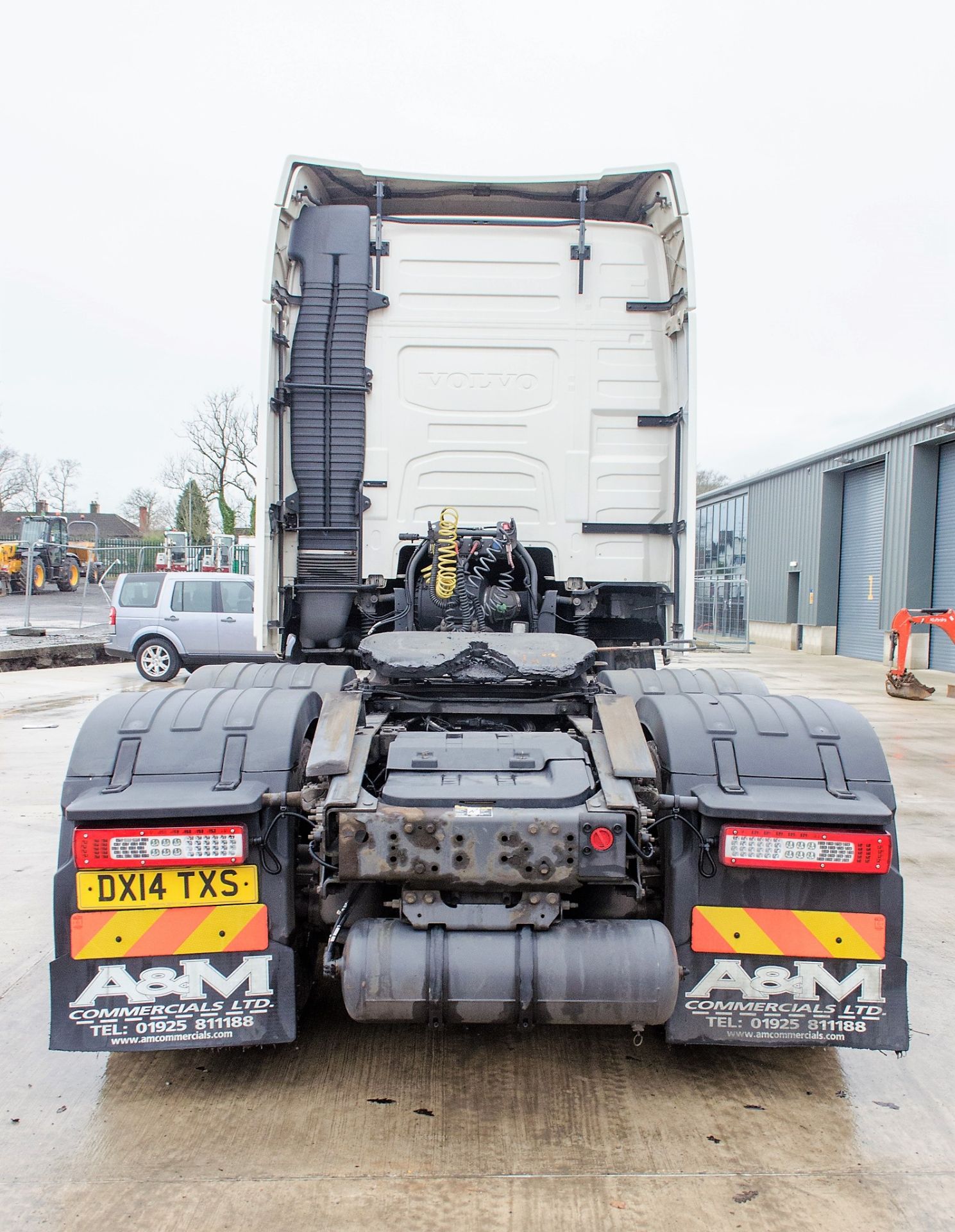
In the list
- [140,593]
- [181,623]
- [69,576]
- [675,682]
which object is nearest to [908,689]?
[675,682]

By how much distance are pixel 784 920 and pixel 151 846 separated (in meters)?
1.91

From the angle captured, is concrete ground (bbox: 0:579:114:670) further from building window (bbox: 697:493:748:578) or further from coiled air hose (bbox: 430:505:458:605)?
building window (bbox: 697:493:748:578)

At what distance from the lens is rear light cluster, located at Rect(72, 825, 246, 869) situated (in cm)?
250

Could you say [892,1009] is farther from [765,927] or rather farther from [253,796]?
[253,796]

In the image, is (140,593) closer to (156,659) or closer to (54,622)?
(156,659)

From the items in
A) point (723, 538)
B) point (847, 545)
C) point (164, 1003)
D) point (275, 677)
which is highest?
point (723, 538)

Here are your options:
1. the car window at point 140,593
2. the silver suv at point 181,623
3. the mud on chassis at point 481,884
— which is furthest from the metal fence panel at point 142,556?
the mud on chassis at point 481,884

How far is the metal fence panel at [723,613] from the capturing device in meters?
23.5

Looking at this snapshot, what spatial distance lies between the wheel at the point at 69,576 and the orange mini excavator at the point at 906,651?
3085cm

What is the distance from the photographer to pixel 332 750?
2729mm

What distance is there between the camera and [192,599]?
1310 cm

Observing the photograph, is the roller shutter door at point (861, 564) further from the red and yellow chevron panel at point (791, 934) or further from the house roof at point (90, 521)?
the house roof at point (90, 521)

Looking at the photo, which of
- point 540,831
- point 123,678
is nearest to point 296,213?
point 540,831

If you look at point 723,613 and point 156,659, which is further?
point 723,613
